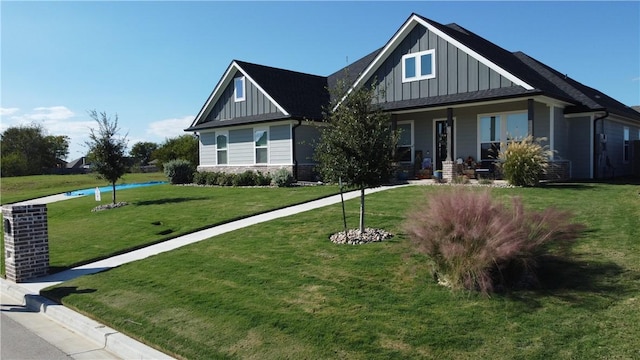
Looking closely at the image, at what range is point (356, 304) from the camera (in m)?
5.68

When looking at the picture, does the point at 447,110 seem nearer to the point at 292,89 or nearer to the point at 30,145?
the point at 292,89

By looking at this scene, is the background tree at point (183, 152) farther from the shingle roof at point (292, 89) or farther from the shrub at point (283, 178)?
the shrub at point (283, 178)

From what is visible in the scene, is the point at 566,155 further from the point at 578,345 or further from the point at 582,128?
the point at 578,345

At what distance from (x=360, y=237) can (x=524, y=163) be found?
26.6 ft

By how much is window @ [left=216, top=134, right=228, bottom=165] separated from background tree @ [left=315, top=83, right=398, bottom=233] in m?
17.5

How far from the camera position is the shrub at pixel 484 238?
5.43m

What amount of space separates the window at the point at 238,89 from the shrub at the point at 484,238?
66.2ft

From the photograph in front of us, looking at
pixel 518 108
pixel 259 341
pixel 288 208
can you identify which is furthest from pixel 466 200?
pixel 518 108

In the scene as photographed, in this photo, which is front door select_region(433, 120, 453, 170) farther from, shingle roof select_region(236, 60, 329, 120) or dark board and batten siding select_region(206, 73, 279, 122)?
dark board and batten siding select_region(206, 73, 279, 122)

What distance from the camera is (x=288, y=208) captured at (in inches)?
525

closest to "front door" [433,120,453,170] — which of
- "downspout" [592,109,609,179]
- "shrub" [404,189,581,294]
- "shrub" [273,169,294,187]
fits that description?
"downspout" [592,109,609,179]

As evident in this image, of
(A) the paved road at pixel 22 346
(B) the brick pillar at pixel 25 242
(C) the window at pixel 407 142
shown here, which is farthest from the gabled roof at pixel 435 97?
(B) the brick pillar at pixel 25 242

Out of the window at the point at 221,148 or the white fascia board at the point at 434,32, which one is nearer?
the white fascia board at the point at 434,32

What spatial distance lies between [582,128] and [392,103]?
742 cm
